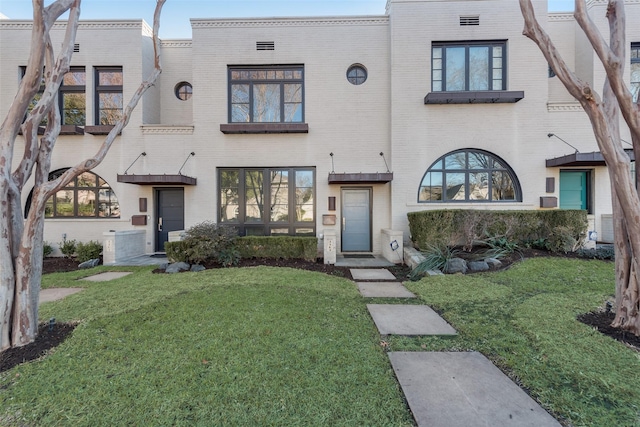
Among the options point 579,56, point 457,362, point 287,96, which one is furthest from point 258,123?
point 579,56

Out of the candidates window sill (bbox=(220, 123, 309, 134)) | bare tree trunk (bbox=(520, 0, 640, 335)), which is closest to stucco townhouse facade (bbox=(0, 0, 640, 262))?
window sill (bbox=(220, 123, 309, 134))

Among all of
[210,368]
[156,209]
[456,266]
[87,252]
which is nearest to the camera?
[210,368]

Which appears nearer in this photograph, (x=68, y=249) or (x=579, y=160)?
Result: (x=579, y=160)

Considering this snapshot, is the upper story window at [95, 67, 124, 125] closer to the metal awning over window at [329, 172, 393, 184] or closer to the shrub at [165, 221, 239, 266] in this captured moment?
the shrub at [165, 221, 239, 266]

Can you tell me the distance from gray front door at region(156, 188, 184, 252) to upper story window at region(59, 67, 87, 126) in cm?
360

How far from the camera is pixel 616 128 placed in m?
3.31

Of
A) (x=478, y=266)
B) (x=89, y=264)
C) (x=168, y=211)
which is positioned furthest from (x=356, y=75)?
(x=89, y=264)

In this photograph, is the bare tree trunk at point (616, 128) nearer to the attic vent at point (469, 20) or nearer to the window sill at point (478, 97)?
the window sill at point (478, 97)

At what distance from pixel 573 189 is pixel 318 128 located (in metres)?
8.49

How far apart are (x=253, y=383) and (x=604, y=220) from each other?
11455mm

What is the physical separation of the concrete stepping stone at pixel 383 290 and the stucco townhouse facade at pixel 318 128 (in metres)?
3.32

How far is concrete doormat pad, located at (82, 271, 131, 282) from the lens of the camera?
625 centimetres

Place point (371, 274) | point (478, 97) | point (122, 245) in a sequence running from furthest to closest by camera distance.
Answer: point (478, 97)
point (122, 245)
point (371, 274)

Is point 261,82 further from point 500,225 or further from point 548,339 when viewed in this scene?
point 548,339
